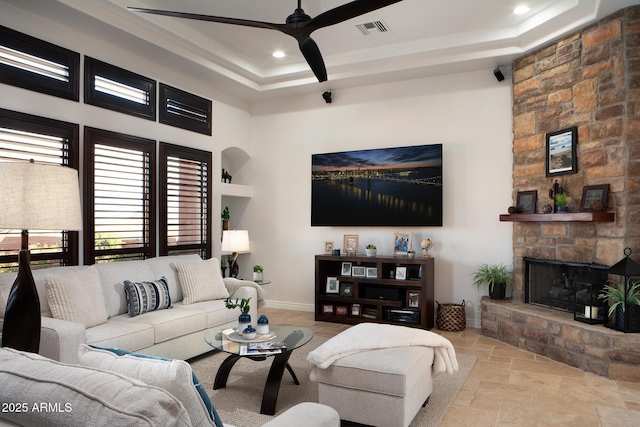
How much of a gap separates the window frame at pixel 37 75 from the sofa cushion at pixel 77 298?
1.77 m

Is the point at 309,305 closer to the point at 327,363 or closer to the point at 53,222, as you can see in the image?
the point at 327,363

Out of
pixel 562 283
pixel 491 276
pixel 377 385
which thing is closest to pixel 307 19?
pixel 377 385

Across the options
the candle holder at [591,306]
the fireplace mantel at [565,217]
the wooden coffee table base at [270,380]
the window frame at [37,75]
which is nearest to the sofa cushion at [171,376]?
the wooden coffee table base at [270,380]

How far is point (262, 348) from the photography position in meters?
3.15

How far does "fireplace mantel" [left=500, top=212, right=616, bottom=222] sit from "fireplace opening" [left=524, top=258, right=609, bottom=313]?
456mm

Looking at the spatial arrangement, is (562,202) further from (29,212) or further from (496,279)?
(29,212)

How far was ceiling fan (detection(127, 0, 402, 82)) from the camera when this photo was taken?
8.92ft

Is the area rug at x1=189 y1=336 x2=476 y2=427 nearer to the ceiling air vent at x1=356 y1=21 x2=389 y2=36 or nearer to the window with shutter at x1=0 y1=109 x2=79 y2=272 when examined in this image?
the window with shutter at x1=0 y1=109 x2=79 y2=272

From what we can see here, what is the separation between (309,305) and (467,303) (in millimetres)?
2207

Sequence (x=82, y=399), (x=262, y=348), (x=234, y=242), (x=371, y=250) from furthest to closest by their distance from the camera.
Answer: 1. (x=371, y=250)
2. (x=234, y=242)
3. (x=262, y=348)
4. (x=82, y=399)

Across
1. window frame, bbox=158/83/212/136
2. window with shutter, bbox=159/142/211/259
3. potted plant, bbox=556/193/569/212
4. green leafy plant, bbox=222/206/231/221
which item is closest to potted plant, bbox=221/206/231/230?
green leafy plant, bbox=222/206/231/221

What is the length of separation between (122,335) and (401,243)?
11.5 ft

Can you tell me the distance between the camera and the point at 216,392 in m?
3.47

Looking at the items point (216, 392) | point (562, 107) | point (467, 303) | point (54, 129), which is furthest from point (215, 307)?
point (562, 107)
